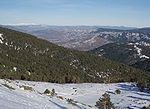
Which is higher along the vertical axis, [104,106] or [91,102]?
[104,106]

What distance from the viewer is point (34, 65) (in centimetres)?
18900

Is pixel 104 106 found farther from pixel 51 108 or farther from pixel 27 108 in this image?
pixel 27 108

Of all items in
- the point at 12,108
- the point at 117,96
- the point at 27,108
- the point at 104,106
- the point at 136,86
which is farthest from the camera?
the point at 136,86

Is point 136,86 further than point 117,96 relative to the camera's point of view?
Yes

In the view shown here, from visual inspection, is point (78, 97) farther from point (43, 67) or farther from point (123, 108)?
point (43, 67)

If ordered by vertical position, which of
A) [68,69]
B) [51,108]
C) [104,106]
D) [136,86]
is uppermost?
[51,108]

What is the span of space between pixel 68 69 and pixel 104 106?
157608 millimetres

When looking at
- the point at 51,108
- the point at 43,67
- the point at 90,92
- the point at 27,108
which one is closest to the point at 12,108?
the point at 27,108

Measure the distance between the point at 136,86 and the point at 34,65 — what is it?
105 m

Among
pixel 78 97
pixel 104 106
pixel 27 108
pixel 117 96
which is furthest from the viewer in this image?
pixel 117 96

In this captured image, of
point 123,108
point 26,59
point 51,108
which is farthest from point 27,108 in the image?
point 26,59

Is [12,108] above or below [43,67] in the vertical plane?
above

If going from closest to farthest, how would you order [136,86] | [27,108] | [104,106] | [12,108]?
[12,108] < [27,108] < [104,106] < [136,86]

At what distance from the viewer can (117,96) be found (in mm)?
67688
